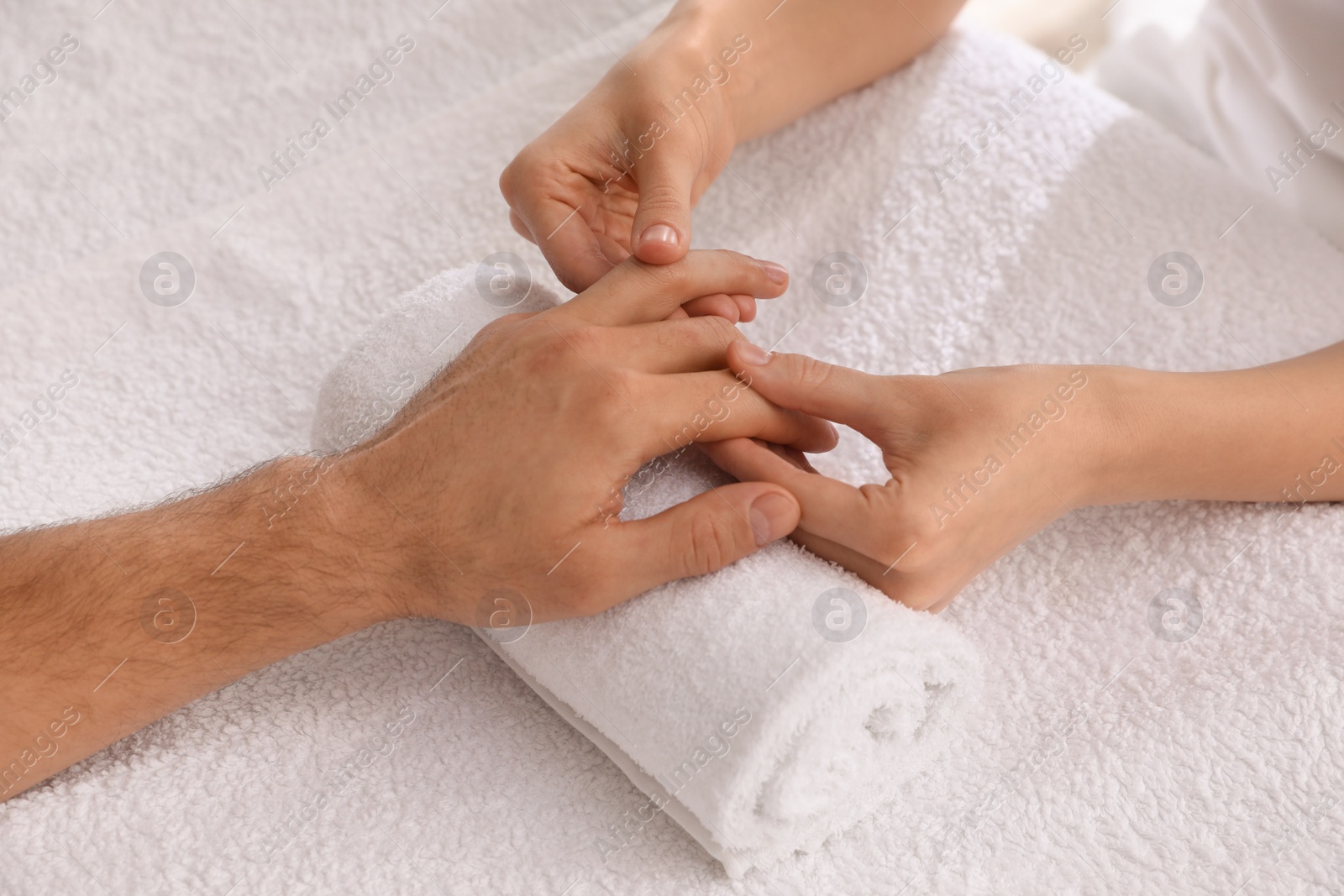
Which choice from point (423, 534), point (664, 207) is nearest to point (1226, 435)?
point (664, 207)

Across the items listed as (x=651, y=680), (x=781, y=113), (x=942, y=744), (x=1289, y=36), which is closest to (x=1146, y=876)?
(x=942, y=744)

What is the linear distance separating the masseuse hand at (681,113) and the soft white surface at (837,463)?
52 mm

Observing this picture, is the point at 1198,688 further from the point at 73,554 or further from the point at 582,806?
the point at 73,554

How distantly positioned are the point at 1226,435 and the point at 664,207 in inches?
19.6

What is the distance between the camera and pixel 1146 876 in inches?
29.4

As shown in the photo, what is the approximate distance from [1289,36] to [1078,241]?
35 cm

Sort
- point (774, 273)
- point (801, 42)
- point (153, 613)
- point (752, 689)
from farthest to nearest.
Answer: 1. point (801, 42)
2. point (774, 273)
3. point (153, 613)
4. point (752, 689)

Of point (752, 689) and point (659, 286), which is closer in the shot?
point (752, 689)

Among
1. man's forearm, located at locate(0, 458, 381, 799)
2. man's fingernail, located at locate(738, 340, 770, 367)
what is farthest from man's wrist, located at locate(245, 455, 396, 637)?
man's fingernail, located at locate(738, 340, 770, 367)

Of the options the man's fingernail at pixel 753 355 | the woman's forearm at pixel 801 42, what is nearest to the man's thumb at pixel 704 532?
the man's fingernail at pixel 753 355

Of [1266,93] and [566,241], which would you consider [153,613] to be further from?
[1266,93]

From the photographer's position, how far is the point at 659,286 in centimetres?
82

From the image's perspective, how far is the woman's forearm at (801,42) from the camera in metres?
1.04

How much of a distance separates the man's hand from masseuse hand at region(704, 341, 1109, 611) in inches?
1.0
